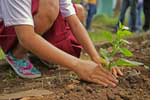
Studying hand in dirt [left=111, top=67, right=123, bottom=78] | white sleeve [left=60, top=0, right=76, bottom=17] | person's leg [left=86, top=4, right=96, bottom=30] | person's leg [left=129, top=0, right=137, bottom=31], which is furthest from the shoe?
person's leg [left=86, top=4, right=96, bottom=30]

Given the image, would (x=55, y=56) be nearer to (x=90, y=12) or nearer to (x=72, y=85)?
(x=72, y=85)

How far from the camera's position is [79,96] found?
212 centimetres

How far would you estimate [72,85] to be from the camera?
7.59 ft

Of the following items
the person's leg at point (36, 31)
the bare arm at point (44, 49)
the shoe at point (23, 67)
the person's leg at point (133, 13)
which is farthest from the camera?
the person's leg at point (133, 13)

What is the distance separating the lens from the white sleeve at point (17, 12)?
7.14 ft

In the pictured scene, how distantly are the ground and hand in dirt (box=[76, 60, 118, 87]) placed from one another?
0.14 feet

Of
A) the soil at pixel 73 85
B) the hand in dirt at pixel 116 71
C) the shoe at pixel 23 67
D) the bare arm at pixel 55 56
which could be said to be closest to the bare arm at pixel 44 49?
the bare arm at pixel 55 56

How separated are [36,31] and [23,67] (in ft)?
0.91

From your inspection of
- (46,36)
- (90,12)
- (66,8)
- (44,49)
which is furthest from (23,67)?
(90,12)

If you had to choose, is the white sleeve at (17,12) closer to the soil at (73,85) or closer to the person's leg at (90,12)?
the soil at (73,85)

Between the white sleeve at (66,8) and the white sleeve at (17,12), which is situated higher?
the white sleeve at (17,12)

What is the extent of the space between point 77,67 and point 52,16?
564 millimetres

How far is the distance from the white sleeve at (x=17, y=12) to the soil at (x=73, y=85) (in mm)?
388
